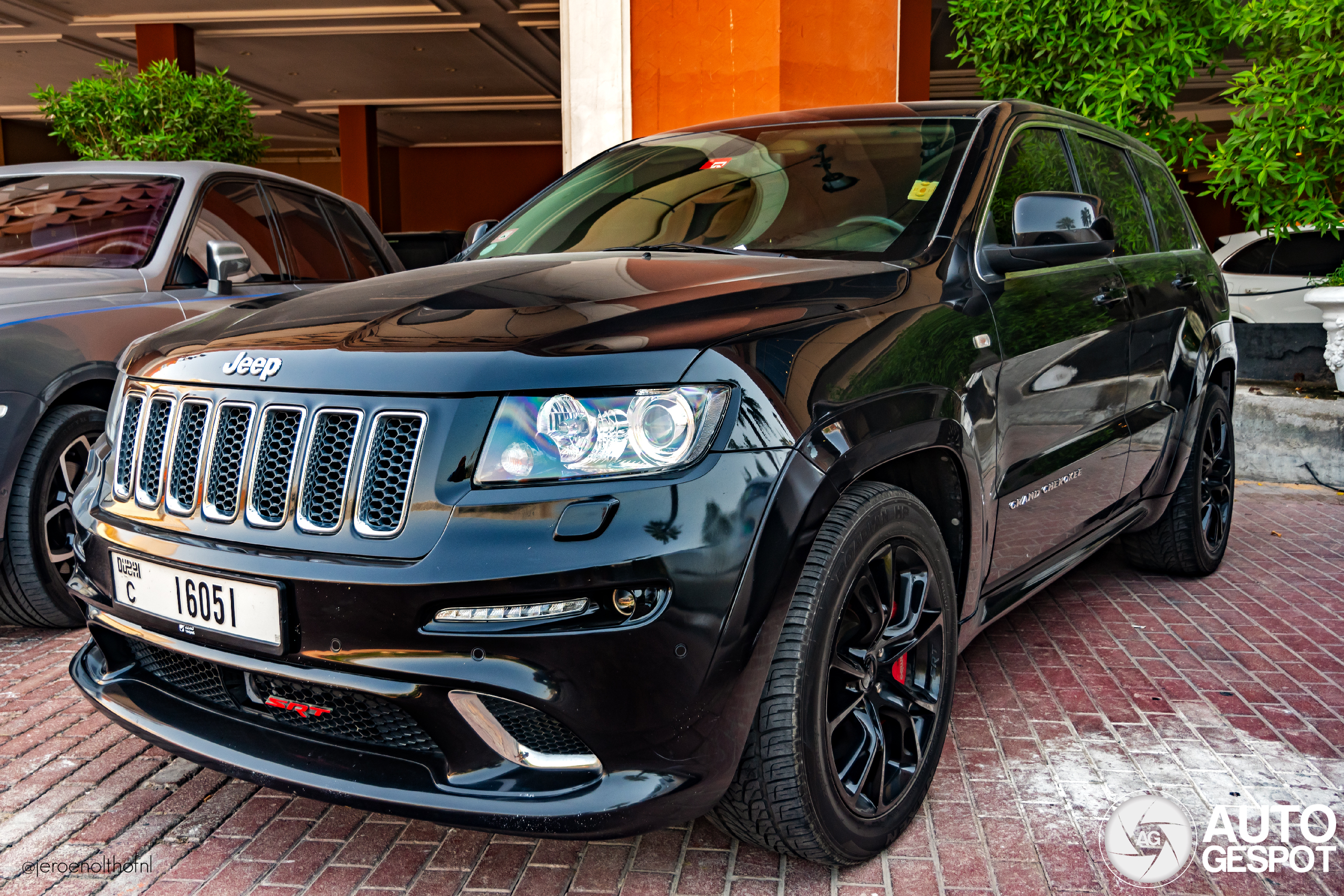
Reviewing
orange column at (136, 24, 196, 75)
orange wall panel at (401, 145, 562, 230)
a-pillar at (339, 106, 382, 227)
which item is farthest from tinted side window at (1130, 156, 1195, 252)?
orange wall panel at (401, 145, 562, 230)

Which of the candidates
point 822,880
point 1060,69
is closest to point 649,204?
point 822,880

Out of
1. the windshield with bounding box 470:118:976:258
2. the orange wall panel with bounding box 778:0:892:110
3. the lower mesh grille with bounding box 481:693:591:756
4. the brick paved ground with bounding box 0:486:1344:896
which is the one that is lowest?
the brick paved ground with bounding box 0:486:1344:896

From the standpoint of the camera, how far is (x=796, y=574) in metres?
2.00

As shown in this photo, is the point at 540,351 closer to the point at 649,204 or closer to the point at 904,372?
the point at 904,372

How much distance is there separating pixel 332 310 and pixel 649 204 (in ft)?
4.30

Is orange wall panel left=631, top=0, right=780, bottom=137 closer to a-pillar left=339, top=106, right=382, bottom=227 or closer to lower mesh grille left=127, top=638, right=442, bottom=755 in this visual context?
lower mesh grille left=127, top=638, right=442, bottom=755

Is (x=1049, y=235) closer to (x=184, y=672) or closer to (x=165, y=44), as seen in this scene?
(x=184, y=672)

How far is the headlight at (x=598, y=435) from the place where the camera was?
1.89 meters

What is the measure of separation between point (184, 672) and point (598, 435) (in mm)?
1138

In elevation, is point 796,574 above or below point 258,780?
above

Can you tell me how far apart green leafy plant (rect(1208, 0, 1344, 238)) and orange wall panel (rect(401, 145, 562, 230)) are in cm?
2539

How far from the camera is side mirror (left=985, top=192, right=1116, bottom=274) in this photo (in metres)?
2.84

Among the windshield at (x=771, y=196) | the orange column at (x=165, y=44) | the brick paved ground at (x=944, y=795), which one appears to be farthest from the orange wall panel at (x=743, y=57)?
the orange column at (x=165, y=44)

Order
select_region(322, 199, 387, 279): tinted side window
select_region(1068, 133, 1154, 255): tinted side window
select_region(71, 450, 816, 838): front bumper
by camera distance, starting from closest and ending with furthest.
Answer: select_region(71, 450, 816, 838): front bumper
select_region(1068, 133, 1154, 255): tinted side window
select_region(322, 199, 387, 279): tinted side window
